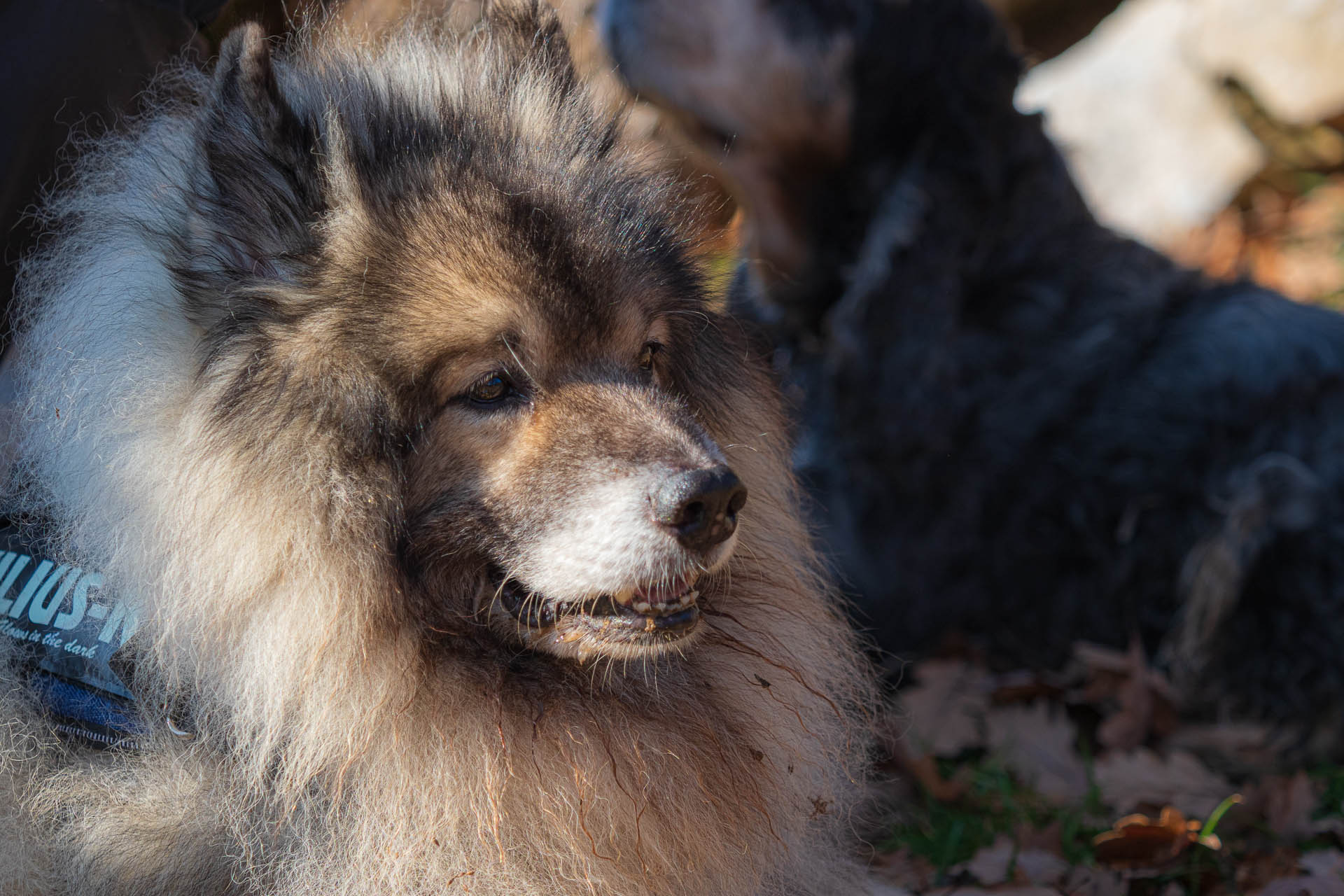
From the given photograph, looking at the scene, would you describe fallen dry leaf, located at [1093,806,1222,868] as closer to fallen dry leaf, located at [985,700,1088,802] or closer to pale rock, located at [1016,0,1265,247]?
fallen dry leaf, located at [985,700,1088,802]

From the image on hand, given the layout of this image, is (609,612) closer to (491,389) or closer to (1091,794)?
(491,389)

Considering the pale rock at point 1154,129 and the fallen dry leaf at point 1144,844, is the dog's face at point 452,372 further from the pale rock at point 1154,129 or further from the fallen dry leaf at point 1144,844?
the pale rock at point 1154,129

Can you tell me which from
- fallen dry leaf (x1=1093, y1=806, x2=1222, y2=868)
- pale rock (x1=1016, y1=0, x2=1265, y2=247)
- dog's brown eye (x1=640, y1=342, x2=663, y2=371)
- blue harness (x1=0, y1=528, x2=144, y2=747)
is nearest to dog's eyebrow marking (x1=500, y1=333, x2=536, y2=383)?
dog's brown eye (x1=640, y1=342, x2=663, y2=371)

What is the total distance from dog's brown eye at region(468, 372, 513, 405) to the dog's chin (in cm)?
32

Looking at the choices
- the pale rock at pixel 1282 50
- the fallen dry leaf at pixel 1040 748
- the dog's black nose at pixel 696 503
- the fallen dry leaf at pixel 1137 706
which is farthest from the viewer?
the pale rock at pixel 1282 50

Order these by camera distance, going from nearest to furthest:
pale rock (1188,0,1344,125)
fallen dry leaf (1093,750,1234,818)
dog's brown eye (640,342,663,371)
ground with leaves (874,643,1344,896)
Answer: dog's brown eye (640,342,663,371) < ground with leaves (874,643,1344,896) < fallen dry leaf (1093,750,1234,818) < pale rock (1188,0,1344,125)

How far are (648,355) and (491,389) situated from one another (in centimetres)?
39

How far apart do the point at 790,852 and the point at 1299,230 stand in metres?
6.81

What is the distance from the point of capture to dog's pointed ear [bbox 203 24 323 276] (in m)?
1.91

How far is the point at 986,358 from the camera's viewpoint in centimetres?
446

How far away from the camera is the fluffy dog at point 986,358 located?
4.09m

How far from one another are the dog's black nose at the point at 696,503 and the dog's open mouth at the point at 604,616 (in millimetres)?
142

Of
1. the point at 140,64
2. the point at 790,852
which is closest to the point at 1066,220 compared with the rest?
the point at 790,852

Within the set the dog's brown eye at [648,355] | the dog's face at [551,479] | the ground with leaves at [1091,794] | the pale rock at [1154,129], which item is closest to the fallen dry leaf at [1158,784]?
the ground with leaves at [1091,794]
